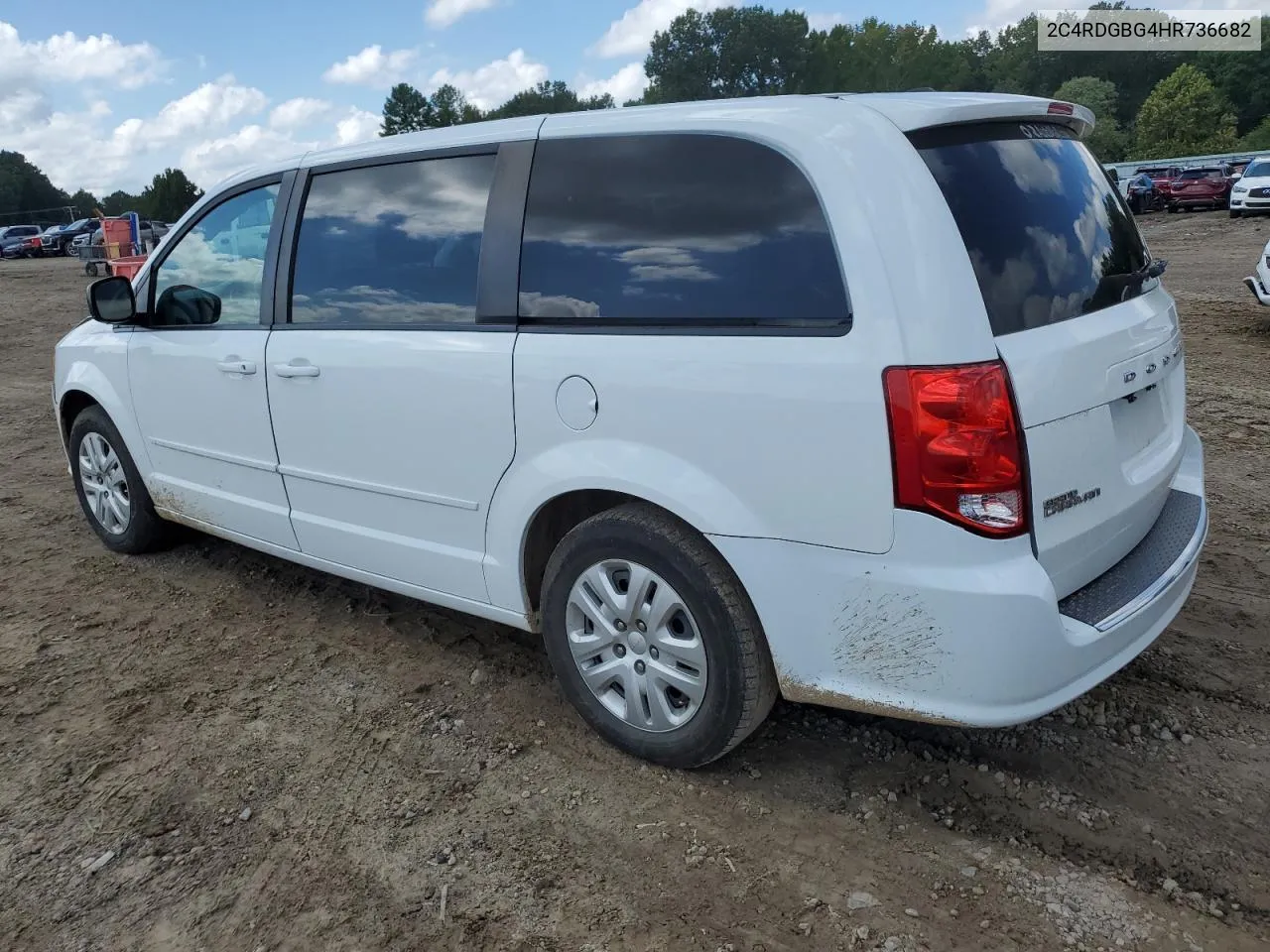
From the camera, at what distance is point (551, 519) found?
10.2 ft

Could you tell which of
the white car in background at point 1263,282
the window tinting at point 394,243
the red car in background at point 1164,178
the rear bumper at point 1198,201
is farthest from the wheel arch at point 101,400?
the red car in background at point 1164,178

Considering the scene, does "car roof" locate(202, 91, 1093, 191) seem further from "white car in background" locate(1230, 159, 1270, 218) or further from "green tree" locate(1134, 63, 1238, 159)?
"green tree" locate(1134, 63, 1238, 159)

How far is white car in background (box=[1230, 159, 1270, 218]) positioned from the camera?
81.1 ft

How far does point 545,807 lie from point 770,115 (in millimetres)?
2031

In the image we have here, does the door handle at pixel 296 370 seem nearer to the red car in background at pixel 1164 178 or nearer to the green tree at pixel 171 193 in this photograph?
the red car in background at pixel 1164 178

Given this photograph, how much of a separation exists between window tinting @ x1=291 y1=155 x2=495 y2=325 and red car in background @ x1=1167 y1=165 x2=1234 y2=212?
112 feet

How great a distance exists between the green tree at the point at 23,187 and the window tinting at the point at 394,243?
10385cm

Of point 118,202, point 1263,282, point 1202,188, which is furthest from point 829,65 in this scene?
point 1263,282

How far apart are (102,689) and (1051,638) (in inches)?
129

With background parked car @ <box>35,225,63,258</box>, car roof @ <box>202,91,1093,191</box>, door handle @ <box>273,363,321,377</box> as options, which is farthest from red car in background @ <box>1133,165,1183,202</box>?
background parked car @ <box>35,225,63,258</box>

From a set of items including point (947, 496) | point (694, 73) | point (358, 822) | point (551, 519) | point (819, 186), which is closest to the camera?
point (947, 496)

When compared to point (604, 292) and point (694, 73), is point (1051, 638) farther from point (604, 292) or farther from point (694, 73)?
point (694, 73)

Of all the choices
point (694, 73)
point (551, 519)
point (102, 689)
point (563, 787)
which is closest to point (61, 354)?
point (102, 689)

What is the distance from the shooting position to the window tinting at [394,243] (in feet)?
10.4
